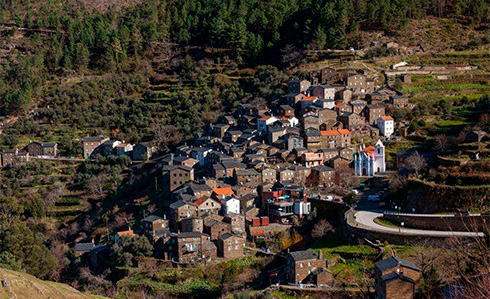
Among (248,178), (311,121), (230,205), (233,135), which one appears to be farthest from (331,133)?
(230,205)

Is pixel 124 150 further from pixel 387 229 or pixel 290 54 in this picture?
pixel 387 229

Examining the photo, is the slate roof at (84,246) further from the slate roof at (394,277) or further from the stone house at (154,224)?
the slate roof at (394,277)

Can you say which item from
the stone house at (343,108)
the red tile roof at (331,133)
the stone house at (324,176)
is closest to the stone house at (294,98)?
the stone house at (343,108)

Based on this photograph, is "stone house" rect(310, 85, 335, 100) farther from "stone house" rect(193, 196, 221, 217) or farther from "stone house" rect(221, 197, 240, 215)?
"stone house" rect(193, 196, 221, 217)

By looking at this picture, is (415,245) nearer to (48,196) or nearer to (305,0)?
(48,196)

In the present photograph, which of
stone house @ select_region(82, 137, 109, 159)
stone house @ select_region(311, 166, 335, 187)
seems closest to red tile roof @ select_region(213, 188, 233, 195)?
stone house @ select_region(311, 166, 335, 187)

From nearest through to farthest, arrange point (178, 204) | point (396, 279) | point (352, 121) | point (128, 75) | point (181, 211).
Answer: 1. point (396, 279)
2. point (181, 211)
3. point (178, 204)
4. point (352, 121)
5. point (128, 75)
